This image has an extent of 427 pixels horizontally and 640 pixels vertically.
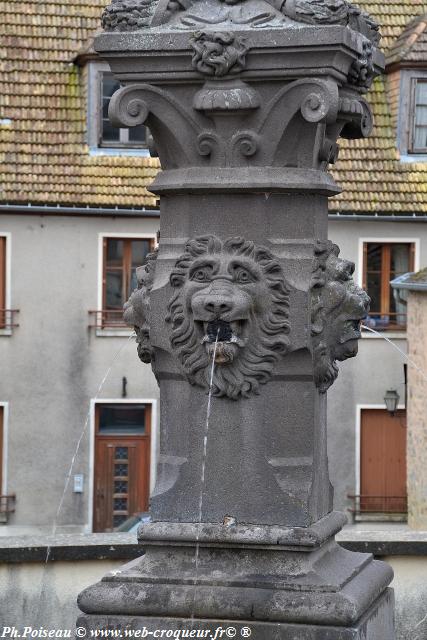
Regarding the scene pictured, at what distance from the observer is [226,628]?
7.82 m

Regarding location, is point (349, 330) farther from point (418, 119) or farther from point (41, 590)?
point (418, 119)

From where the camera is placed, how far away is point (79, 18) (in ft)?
105

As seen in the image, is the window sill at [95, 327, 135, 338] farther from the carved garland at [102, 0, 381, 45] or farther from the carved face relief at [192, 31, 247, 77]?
the carved face relief at [192, 31, 247, 77]

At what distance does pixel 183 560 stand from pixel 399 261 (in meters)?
23.8

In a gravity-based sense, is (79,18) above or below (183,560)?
above

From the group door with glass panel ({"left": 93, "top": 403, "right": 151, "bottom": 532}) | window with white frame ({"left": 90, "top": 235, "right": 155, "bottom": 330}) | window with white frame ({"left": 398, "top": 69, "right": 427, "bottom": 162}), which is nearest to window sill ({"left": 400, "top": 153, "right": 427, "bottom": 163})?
window with white frame ({"left": 398, "top": 69, "right": 427, "bottom": 162})

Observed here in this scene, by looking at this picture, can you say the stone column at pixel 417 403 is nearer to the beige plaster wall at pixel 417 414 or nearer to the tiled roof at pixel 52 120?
the beige plaster wall at pixel 417 414

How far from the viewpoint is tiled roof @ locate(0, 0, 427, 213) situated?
3047 cm

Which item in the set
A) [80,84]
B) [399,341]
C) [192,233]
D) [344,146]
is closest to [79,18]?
[80,84]

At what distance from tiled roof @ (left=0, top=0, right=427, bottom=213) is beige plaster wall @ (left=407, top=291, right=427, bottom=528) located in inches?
166

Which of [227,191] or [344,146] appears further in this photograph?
[344,146]

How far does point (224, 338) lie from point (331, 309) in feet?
1.64

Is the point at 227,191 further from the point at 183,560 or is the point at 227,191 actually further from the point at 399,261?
the point at 399,261

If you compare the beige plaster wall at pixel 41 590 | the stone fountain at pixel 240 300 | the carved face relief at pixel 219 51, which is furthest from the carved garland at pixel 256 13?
the beige plaster wall at pixel 41 590
